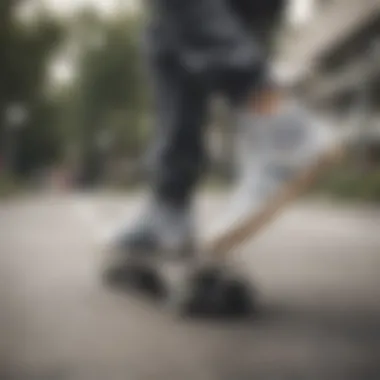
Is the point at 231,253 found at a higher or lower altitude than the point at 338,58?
lower

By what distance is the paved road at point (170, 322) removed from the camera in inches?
42.0

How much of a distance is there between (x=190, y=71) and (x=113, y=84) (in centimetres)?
8

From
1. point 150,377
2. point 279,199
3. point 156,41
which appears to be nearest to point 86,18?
point 156,41

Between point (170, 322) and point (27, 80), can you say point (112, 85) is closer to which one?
point (27, 80)

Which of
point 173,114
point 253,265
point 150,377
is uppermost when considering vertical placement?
point 173,114

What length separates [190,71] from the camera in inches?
41.6

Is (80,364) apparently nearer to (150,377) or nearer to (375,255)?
(150,377)

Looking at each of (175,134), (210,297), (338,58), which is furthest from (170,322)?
(338,58)

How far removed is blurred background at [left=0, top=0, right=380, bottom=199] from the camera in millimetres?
1044

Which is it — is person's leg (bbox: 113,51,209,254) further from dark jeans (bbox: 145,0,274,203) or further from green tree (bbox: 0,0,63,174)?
green tree (bbox: 0,0,63,174)

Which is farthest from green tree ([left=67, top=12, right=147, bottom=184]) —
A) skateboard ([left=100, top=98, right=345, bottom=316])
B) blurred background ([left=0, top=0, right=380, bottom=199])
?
skateboard ([left=100, top=98, right=345, bottom=316])

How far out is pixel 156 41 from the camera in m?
1.05

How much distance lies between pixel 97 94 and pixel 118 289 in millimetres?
206

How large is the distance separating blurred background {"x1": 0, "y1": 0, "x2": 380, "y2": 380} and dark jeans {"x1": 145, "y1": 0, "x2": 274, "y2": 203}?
0.06 ft
